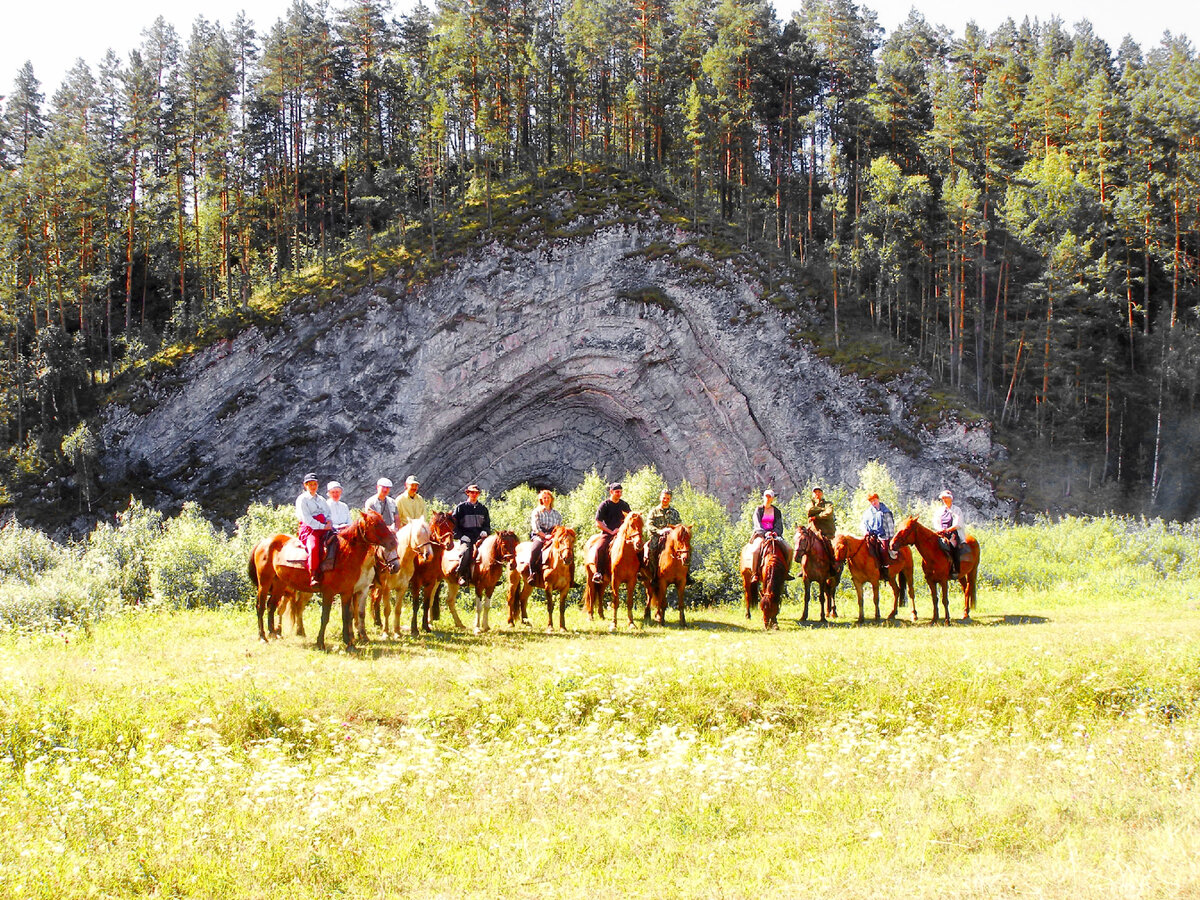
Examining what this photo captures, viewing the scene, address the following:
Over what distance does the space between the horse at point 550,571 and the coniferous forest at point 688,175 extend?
29.1 m

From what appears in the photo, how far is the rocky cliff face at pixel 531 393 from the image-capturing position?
39.0 metres

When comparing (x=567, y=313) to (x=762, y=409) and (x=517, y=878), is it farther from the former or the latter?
(x=517, y=878)

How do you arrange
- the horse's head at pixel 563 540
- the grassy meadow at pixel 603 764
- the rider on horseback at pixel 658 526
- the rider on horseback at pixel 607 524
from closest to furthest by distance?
1. the grassy meadow at pixel 603 764
2. the horse's head at pixel 563 540
3. the rider on horseback at pixel 607 524
4. the rider on horseback at pixel 658 526

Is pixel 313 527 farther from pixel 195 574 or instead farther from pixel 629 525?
pixel 195 574

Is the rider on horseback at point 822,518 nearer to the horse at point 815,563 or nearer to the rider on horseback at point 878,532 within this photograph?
the horse at point 815,563

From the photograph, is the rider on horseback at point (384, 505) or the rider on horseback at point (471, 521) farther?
the rider on horseback at point (471, 521)

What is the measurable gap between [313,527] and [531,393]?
28742mm

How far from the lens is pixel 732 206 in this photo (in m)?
49.7

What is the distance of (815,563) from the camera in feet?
59.0

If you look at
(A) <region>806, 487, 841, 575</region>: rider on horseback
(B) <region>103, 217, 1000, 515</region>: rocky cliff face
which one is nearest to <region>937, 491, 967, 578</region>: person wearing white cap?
(A) <region>806, 487, 841, 575</region>: rider on horseback

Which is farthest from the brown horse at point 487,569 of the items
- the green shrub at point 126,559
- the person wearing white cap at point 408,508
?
the green shrub at point 126,559

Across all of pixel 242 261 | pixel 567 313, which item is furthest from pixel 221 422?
pixel 567 313

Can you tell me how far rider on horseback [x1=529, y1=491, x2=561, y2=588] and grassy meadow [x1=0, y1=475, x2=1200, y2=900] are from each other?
1448 mm

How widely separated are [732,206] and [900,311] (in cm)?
1122
